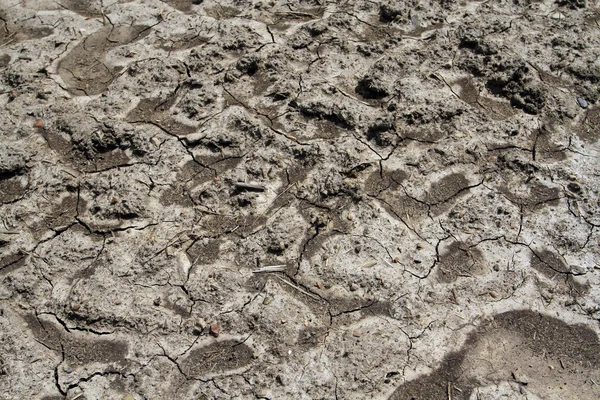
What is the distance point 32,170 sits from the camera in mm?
2742

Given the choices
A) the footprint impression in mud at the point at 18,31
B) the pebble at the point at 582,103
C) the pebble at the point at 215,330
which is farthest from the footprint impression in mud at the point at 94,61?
the pebble at the point at 582,103

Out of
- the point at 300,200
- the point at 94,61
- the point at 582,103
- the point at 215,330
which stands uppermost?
the point at 94,61

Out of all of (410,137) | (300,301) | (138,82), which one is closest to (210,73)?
(138,82)

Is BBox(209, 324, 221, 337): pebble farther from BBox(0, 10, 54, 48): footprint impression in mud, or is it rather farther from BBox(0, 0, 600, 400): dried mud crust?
BBox(0, 10, 54, 48): footprint impression in mud

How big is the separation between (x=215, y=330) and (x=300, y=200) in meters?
0.77

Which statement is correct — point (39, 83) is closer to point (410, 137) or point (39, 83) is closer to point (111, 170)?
point (111, 170)

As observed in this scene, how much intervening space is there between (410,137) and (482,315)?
1.03 m

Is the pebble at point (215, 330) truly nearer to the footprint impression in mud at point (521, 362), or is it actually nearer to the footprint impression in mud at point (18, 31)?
the footprint impression in mud at point (521, 362)

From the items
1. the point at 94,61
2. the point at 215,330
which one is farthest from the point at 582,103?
the point at 94,61

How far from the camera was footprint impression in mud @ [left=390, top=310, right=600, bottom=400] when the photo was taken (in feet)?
7.11

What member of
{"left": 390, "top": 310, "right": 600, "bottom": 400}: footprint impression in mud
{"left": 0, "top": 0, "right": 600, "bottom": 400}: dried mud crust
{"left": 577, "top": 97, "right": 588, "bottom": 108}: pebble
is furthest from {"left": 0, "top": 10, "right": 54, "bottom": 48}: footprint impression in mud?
{"left": 577, "top": 97, "right": 588, "bottom": 108}: pebble

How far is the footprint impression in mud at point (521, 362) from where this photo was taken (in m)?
2.17

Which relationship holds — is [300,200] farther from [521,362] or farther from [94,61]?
[94,61]

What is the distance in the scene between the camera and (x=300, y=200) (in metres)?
2.64
